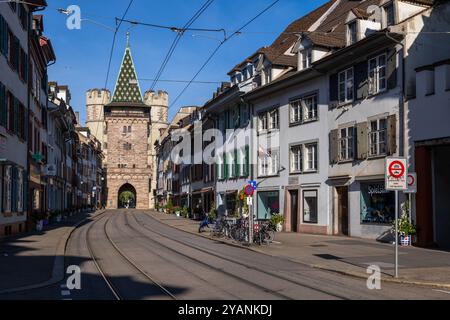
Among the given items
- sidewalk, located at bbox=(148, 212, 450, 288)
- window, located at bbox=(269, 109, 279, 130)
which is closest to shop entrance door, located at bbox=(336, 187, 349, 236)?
sidewalk, located at bbox=(148, 212, 450, 288)

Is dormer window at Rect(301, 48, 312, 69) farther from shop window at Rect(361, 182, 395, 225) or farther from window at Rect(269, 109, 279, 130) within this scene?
shop window at Rect(361, 182, 395, 225)

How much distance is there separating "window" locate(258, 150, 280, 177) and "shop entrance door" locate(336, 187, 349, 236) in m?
6.44

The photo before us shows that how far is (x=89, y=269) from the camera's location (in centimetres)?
1545

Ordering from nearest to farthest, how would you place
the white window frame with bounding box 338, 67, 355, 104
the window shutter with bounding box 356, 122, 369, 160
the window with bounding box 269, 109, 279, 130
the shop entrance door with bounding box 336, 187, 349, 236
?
the window shutter with bounding box 356, 122, 369, 160, the white window frame with bounding box 338, 67, 355, 104, the shop entrance door with bounding box 336, 187, 349, 236, the window with bounding box 269, 109, 279, 130

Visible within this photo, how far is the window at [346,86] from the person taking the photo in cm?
2762

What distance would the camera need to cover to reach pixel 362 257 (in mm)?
19125

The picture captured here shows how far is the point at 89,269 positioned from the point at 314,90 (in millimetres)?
18645

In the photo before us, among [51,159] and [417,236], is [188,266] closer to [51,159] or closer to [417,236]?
[417,236]

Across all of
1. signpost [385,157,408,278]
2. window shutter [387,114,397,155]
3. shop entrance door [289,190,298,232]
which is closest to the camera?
signpost [385,157,408,278]

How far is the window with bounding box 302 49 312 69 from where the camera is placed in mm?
31003

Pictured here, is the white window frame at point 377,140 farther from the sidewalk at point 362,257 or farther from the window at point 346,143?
the sidewalk at point 362,257

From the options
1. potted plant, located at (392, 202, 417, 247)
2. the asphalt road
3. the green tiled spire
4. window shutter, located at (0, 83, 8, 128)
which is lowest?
the asphalt road

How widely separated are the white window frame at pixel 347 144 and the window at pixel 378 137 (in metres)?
1.38
